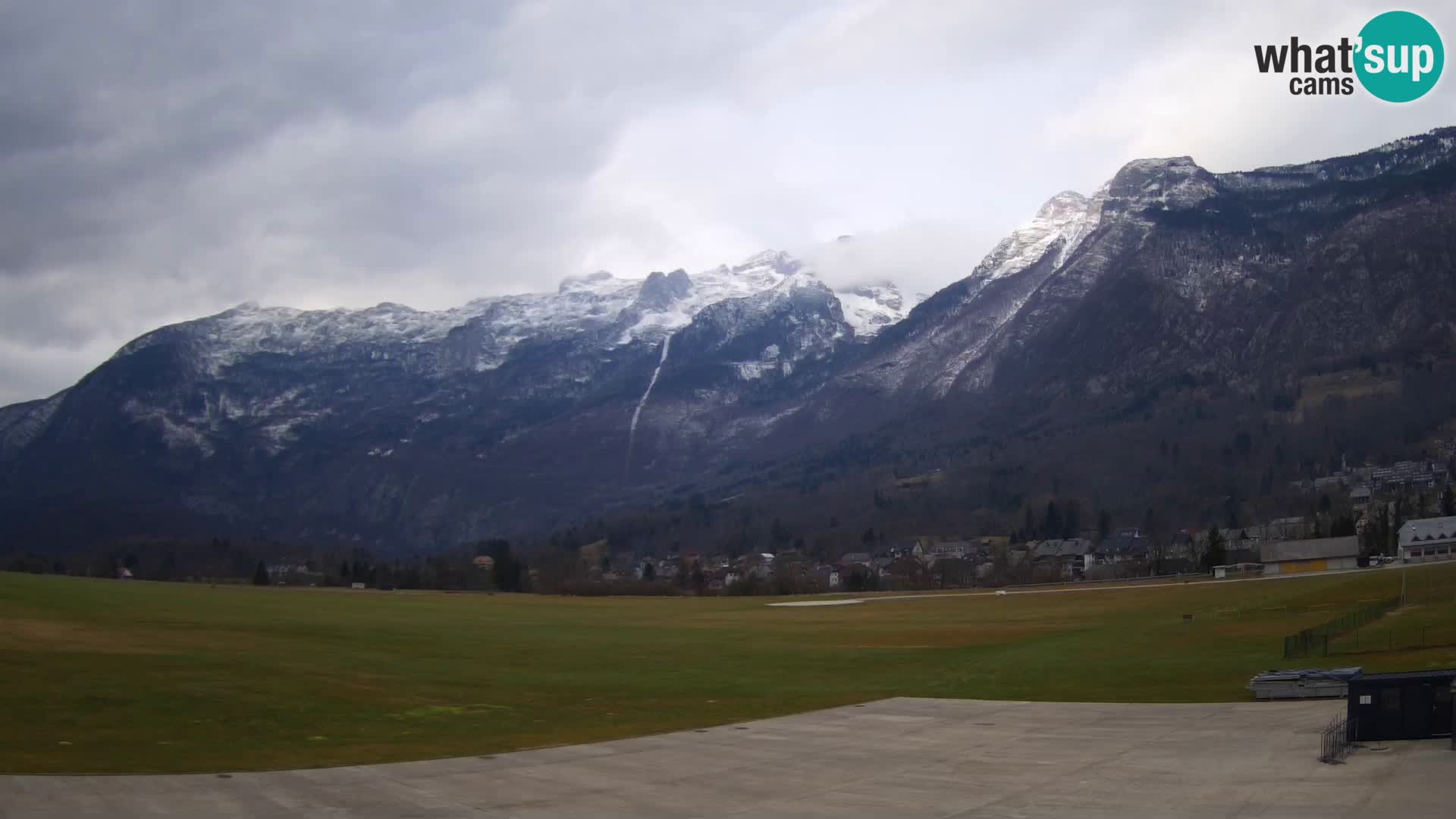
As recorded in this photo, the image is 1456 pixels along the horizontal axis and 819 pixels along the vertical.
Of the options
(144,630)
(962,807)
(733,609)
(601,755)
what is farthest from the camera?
(733,609)

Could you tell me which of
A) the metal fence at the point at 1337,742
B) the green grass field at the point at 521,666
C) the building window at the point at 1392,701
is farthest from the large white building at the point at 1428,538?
the metal fence at the point at 1337,742

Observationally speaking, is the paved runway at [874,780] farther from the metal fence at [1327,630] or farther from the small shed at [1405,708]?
the metal fence at [1327,630]

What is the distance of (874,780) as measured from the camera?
36.0m

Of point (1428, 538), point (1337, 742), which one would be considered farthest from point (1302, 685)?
point (1428, 538)

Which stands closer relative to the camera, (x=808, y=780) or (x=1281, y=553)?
(x=808, y=780)

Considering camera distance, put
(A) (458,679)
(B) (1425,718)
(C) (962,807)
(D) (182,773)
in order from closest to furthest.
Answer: (C) (962,807), (D) (182,773), (B) (1425,718), (A) (458,679)

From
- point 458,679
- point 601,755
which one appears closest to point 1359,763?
point 601,755

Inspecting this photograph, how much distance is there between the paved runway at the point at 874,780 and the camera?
3072cm

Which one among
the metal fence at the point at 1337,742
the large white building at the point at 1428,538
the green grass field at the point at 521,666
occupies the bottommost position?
the green grass field at the point at 521,666

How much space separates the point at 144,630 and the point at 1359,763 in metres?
66.9

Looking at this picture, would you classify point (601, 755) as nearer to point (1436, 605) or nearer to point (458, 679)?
→ point (458, 679)

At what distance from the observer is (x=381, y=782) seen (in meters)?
34.7

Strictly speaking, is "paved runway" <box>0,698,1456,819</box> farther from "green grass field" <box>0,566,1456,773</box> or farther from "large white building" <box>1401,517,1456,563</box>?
"large white building" <box>1401,517,1456,563</box>

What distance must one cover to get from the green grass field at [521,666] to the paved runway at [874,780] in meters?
3.01
